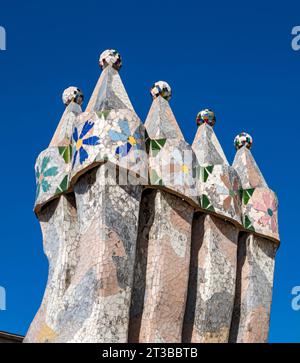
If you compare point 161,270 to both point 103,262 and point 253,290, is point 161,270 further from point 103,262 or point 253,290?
point 253,290

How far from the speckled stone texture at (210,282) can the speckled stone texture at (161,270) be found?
22.1 inches

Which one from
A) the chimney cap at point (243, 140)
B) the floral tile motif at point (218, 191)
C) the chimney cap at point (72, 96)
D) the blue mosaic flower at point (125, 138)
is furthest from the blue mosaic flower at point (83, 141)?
the chimney cap at point (243, 140)

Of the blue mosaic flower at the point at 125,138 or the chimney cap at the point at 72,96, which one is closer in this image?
the blue mosaic flower at the point at 125,138

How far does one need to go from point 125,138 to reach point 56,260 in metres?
1.95

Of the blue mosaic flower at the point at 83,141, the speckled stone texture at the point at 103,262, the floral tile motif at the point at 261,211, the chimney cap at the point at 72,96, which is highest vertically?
the chimney cap at the point at 72,96

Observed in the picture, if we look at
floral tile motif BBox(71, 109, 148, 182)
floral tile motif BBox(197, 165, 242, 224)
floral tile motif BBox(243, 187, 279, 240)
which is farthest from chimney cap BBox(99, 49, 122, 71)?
floral tile motif BBox(243, 187, 279, 240)

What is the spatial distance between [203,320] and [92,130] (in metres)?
3.12

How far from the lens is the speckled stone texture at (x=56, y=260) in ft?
32.4

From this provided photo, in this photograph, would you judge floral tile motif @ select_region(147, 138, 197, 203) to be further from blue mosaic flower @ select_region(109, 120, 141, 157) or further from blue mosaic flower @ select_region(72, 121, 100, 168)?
blue mosaic flower @ select_region(72, 121, 100, 168)

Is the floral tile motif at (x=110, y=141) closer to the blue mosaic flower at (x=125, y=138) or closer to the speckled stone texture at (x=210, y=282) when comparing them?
the blue mosaic flower at (x=125, y=138)

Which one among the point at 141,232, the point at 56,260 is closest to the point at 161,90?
the point at 141,232

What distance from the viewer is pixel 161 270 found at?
32.8 ft
